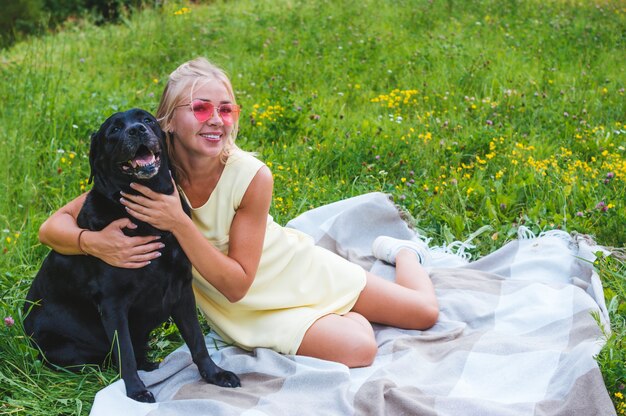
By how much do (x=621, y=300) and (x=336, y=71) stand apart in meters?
3.67

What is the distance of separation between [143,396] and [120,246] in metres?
0.60

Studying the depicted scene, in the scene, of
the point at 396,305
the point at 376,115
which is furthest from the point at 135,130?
the point at 376,115

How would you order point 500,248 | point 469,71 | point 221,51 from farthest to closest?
point 221,51 < point 469,71 < point 500,248

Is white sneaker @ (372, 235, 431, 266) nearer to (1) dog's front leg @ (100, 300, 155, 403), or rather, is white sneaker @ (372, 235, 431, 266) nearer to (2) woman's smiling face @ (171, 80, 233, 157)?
(2) woman's smiling face @ (171, 80, 233, 157)

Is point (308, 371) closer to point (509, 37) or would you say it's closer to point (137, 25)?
point (509, 37)

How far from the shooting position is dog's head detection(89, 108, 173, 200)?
8.07 ft

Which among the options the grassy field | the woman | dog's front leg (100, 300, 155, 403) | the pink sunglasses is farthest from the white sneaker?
dog's front leg (100, 300, 155, 403)

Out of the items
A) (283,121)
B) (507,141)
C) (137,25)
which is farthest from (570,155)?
(137,25)

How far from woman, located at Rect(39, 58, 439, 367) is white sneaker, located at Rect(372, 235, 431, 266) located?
0.52m

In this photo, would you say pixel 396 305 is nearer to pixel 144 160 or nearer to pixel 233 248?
pixel 233 248

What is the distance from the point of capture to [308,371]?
283 centimetres

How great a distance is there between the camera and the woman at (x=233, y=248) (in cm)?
266

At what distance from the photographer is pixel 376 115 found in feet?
18.6

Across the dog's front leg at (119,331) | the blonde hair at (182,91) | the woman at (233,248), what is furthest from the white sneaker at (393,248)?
the dog's front leg at (119,331)
